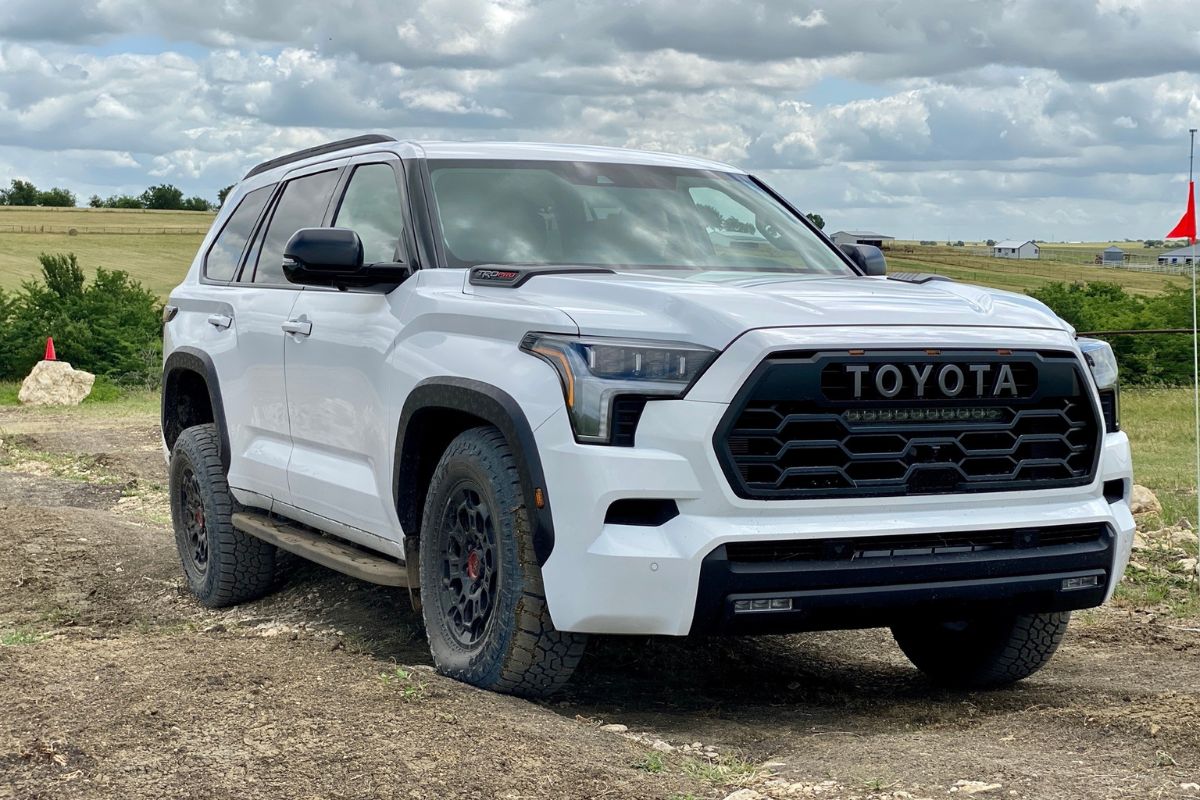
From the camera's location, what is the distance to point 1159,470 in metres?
15.6

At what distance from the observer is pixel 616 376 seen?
14.5 feet

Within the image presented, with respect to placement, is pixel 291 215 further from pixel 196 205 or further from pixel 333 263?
pixel 196 205

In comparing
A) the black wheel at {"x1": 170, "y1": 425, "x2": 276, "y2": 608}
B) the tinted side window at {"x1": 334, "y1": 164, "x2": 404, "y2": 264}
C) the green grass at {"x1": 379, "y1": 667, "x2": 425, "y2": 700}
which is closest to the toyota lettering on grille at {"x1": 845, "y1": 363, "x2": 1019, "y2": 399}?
the green grass at {"x1": 379, "y1": 667, "x2": 425, "y2": 700}

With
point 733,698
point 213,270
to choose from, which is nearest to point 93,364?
point 213,270

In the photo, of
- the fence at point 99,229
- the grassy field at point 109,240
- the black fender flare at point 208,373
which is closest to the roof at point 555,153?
the black fender flare at point 208,373

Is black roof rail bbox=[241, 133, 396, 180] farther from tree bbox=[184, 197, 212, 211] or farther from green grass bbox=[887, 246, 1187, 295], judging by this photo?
tree bbox=[184, 197, 212, 211]

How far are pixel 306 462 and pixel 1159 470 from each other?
1163 centimetres

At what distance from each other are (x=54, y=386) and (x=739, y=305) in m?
22.7

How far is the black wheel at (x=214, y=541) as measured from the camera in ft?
24.3

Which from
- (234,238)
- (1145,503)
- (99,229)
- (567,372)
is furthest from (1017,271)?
(99,229)

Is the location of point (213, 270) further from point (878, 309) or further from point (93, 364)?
point (93, 364)

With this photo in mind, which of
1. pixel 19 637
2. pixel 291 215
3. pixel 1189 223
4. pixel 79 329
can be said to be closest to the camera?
pixel 19 637

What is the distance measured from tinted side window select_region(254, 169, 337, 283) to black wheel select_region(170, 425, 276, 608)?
1.01 meters

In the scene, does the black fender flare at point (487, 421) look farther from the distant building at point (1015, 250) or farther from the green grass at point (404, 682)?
the distant building at point (1015, 250)
